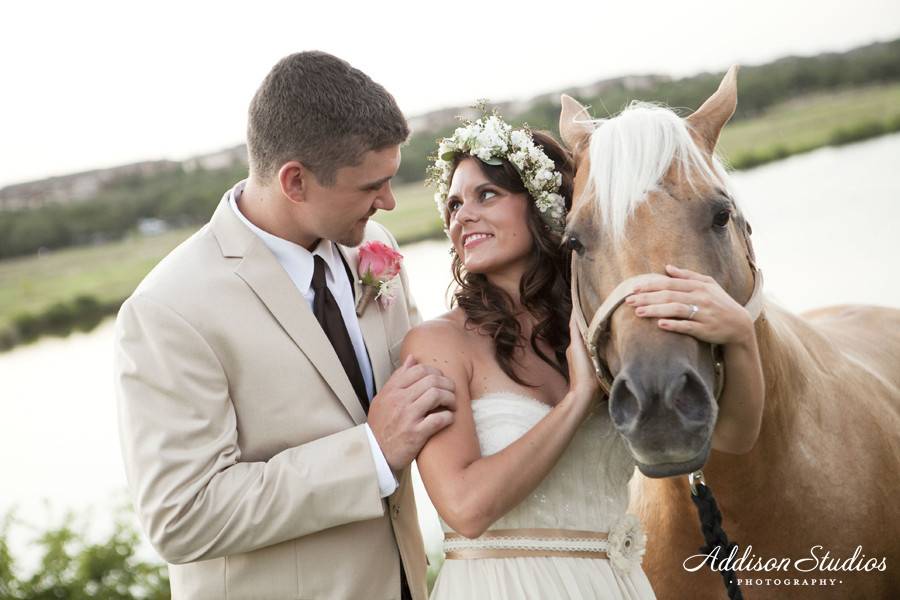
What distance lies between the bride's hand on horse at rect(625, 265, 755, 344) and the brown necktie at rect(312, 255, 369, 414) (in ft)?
3.39

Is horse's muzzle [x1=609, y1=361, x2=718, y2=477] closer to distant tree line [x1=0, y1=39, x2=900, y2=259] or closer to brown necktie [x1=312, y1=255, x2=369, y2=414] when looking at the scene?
brown necktie [x1=312, y1=255, x2=369, y2=414]

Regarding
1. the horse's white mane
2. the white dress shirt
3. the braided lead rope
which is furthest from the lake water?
the horse's white mane

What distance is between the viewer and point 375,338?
2711 millimetres

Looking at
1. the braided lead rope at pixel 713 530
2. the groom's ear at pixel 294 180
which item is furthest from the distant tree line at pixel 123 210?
the braided lead rope at pixel 713 530

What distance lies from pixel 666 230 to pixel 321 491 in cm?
123

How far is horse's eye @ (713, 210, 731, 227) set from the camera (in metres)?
2.15

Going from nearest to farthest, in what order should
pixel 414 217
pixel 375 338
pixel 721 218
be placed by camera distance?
1. pixel 721 218
2. pixel 375 338
3. pixel 414 217

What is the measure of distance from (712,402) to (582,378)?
46cm

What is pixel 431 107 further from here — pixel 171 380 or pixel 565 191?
pixel 171 380

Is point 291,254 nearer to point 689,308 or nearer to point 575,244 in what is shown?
point 575,244

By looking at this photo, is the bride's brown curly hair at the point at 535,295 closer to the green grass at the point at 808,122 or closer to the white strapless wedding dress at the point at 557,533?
the white strapless wedding dress at the point at 557,533

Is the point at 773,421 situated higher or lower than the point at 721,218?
lower

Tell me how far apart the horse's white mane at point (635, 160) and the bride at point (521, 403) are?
29 centimetres

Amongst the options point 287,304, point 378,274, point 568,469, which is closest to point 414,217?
point 378,274
